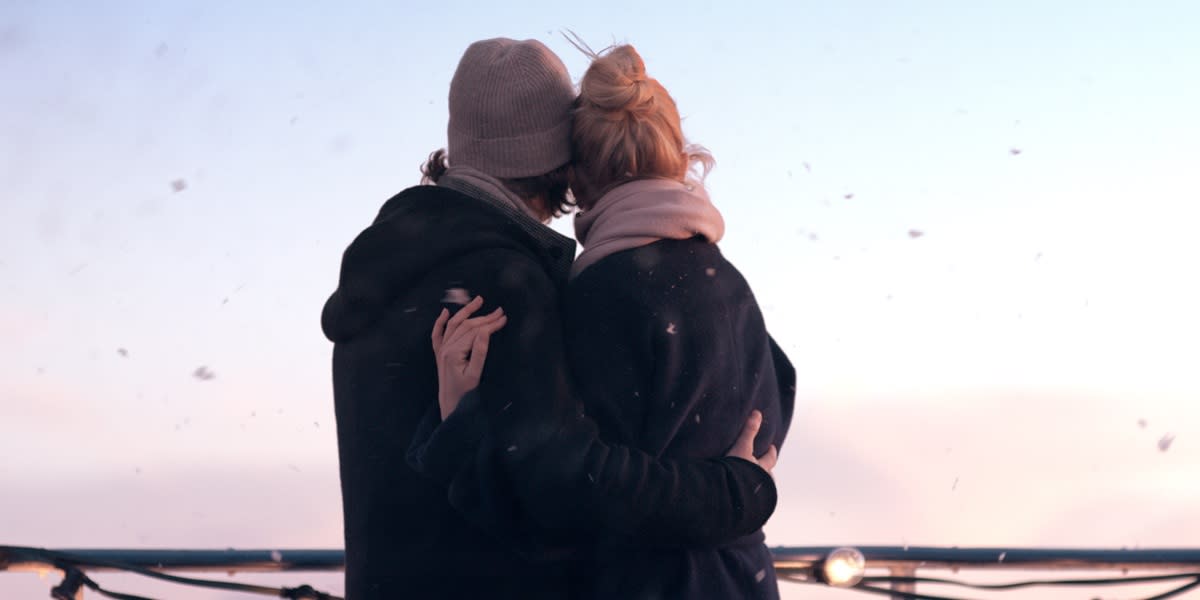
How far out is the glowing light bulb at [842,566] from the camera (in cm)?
353

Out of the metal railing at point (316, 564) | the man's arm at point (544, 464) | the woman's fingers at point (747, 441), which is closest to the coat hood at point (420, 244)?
the man's arm at point (544, 464)

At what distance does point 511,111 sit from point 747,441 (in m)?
0.82

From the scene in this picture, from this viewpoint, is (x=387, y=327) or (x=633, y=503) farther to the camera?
(x=387, y=327)

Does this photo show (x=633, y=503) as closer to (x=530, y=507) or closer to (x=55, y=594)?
(x=530, y=507)

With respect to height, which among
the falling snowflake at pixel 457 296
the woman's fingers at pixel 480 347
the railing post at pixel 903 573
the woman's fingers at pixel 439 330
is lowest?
the railing post at pixel 903 573

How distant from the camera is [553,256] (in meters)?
2.47

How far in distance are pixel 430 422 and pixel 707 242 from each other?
2.15 ft

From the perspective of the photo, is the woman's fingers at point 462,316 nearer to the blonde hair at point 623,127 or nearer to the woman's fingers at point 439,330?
the woman's fingers at point 439,330

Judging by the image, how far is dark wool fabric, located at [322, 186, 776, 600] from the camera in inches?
88.4

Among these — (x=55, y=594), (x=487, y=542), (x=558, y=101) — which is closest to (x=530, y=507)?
(x=487, y=542)

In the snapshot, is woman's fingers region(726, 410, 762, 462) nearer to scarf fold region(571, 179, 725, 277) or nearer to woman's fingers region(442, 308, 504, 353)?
scarf fold region(571, 179, 725, 277)

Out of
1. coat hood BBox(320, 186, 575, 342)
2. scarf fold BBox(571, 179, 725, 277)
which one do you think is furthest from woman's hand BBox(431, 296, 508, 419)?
scarf fold BBox(571, 179, 725, 277)

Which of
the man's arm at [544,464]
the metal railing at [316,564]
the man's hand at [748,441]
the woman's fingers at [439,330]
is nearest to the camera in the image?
the man's arm at [544,464]

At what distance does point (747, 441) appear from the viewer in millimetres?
2467
